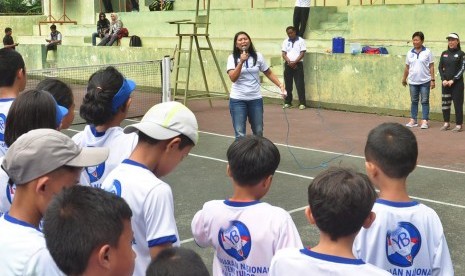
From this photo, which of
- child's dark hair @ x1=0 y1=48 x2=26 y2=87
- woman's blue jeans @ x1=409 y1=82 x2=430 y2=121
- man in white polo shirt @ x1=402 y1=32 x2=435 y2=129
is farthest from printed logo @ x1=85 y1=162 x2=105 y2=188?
woman's blue jeans @ x1=409 y1=82 x2=430 y2=121

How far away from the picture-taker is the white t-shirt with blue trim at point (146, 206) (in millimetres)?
3312

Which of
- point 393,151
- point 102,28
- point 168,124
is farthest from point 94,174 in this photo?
point 102,28

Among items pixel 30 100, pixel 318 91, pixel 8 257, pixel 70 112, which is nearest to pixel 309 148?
pixel 318 91

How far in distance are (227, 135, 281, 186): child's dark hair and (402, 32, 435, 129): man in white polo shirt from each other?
11034 mm

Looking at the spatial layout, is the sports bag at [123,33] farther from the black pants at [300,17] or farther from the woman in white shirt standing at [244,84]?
the woman in white shirt standing at [244,84]

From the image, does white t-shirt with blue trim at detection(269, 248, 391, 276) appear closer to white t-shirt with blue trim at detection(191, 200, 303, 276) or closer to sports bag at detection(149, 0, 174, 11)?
white t-shirt with blue trim at detection(191, 200, 303, 276)

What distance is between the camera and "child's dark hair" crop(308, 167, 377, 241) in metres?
2.88

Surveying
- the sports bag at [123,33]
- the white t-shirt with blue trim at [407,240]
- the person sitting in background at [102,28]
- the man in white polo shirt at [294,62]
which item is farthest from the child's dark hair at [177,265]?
the person sitting in background at [102,28]

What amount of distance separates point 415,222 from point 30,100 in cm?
214

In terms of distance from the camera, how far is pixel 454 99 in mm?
14047

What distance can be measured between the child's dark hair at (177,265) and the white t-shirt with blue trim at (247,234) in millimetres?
1235

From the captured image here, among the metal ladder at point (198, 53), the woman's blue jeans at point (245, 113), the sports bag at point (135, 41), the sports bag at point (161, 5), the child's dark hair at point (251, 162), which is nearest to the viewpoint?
the child's dark hair at point (251, 162)

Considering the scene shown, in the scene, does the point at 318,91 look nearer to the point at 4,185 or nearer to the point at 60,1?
the point at 4,185

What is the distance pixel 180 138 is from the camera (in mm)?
3520
